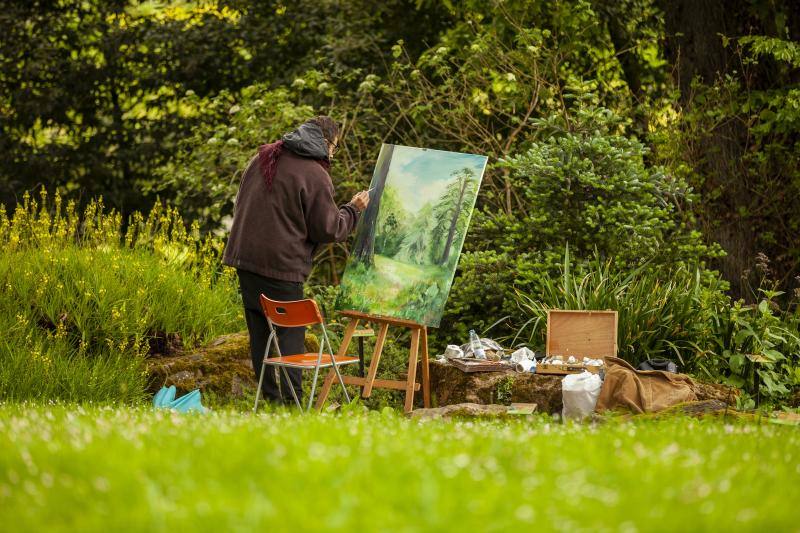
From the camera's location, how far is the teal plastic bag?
22.6 ft

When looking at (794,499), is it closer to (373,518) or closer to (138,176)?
(373,518)

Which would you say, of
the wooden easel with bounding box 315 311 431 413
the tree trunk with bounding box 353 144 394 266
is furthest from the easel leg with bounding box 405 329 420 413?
the tree trunk with bounding box 353 144 394 266

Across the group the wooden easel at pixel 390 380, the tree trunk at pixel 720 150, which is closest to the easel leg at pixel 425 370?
the wooden easel at pixel 390 380

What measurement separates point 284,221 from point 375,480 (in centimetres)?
365

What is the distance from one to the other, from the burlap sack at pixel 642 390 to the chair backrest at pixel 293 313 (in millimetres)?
1995

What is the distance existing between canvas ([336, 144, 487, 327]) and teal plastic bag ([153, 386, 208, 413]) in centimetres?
126

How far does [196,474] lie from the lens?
315cm

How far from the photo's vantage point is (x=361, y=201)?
699cm

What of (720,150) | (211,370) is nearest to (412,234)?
(211,370)

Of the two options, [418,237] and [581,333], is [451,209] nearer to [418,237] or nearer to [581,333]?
[418,237]

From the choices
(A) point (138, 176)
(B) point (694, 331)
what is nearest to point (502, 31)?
(B) point (694, 331)

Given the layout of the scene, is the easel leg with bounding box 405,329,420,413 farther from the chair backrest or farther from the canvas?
the chair backrest

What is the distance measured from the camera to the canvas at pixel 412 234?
7180mm

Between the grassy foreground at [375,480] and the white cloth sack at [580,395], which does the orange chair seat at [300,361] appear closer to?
the white cloth sack at [580,395]
